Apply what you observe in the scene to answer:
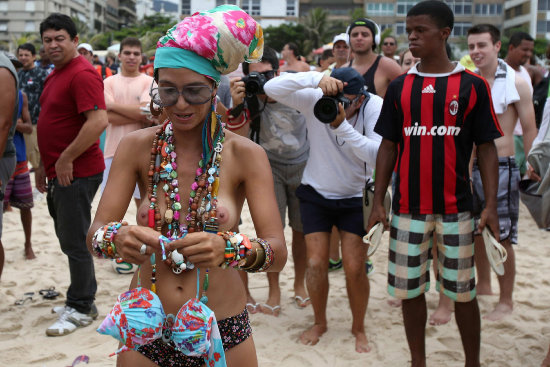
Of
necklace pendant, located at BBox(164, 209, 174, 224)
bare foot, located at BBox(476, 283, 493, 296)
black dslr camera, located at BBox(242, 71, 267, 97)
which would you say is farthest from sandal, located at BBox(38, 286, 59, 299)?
bare foot, located at BBox(476, 283, 493, 296)

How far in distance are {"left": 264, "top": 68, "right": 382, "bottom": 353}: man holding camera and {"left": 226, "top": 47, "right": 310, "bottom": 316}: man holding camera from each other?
511 millimetres

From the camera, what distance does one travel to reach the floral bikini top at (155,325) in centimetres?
178

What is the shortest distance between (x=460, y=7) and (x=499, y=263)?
83693 mm

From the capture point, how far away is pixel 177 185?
6.81ft

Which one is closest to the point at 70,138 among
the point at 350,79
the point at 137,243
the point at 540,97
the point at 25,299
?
the point at 25,299

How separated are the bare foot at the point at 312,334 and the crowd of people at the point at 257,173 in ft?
0.05

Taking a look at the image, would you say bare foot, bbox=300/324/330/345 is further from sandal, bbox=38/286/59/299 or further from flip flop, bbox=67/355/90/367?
sandal, bbox=38/286/59/299

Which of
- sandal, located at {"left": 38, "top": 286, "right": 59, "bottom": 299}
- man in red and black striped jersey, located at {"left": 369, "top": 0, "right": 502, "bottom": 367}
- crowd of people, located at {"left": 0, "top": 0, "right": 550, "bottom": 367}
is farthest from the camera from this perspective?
sandal, located at {"left": 38, "top": 286, "right": 59, "bottom": 299}

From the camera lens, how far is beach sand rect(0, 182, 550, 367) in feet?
12.7

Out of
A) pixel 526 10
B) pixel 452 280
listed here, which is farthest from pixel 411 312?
pixel 526 10

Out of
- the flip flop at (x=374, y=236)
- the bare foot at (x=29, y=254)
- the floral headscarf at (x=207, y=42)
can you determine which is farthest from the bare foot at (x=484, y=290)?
the bare foot at (x=29, y=254)

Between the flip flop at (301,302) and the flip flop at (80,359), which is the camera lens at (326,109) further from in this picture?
the flip flop at (80,359)

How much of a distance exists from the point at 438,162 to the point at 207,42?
1.73 m

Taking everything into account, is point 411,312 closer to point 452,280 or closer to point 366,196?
point 452,280
